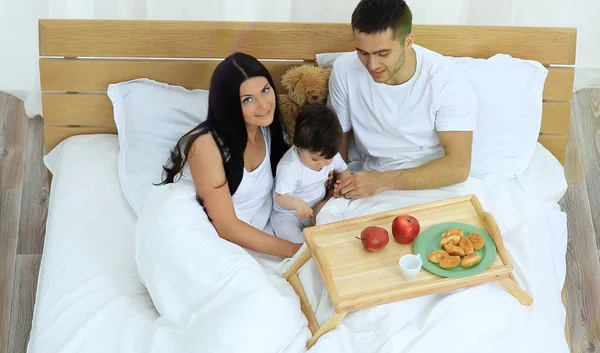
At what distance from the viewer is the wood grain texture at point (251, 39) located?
280 cm

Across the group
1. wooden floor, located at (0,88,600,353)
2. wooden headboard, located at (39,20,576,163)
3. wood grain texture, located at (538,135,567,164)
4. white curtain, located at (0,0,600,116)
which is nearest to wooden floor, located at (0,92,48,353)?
wooden floor, located at (0,88,600,353)

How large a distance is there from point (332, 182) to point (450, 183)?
34cm

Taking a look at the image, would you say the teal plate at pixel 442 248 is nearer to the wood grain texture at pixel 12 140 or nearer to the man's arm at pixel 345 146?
the man's arm at pixel 345 146

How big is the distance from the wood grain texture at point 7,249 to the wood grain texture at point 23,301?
16mm

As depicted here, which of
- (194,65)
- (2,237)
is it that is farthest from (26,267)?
(194,65)

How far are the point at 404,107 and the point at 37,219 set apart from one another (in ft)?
4.64

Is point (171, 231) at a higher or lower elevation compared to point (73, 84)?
lower

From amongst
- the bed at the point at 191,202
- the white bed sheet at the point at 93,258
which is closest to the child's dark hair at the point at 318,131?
the bed at the point at 191,202

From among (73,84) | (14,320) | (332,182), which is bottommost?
(14,320)

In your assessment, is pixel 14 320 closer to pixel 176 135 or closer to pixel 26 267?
pixel 26 267

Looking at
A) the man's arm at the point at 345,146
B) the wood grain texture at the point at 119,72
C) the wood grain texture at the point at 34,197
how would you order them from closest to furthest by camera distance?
the man's arm at the point at 345,146
the wood grain texture at the point at 119,72
the wood grain texture at the point at 34,197

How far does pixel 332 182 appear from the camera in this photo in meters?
2.65

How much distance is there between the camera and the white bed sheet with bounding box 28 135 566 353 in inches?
89.2

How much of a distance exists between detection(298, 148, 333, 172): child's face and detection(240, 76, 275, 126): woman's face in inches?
5.1
